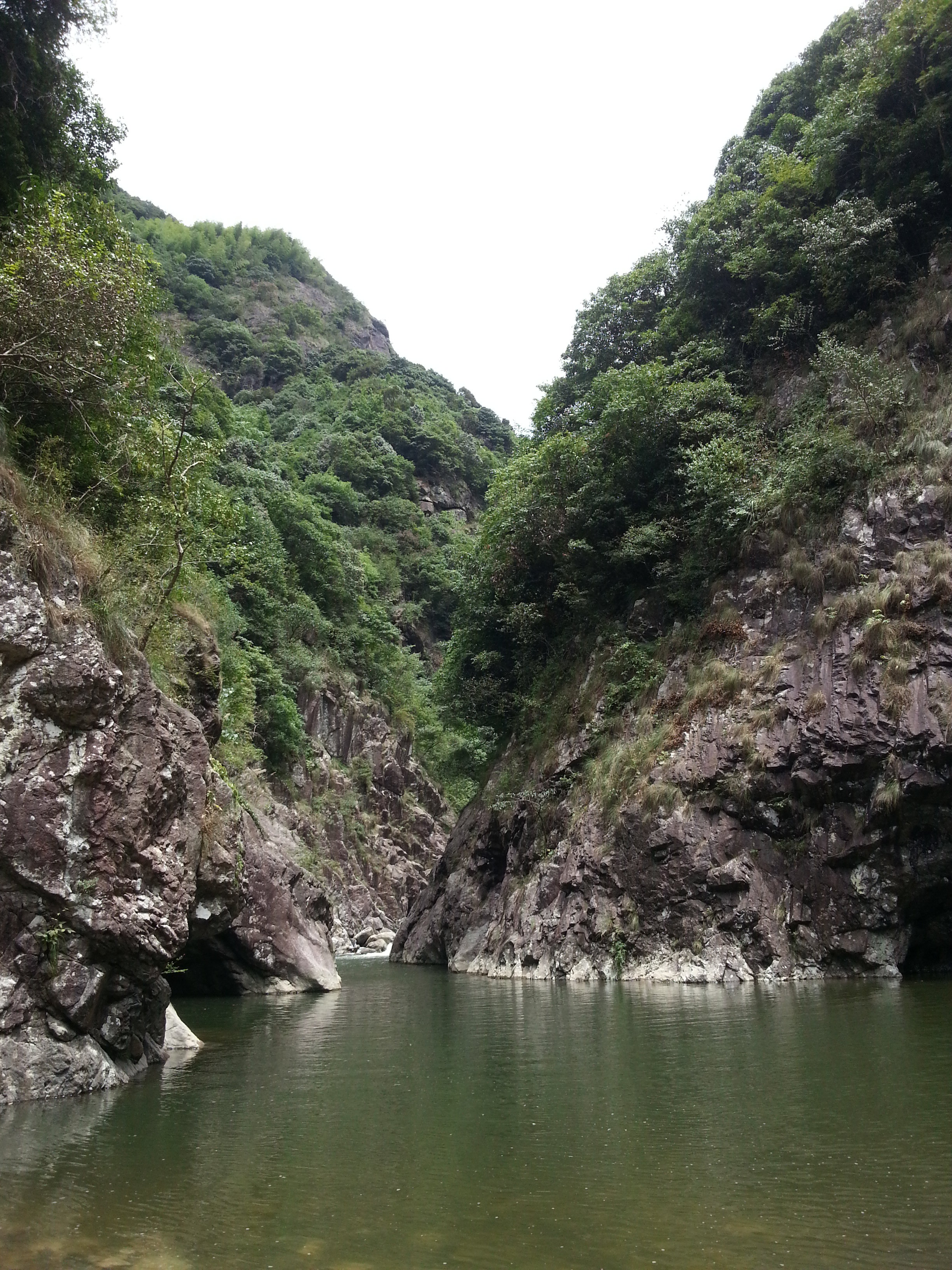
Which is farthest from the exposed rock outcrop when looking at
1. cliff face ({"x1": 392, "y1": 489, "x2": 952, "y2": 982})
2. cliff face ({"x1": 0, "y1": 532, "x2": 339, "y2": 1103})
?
cliff face ({"x1": 0, "y1": 532, "x2": 339, "y2": 1103})

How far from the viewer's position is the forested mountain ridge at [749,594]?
794 inches

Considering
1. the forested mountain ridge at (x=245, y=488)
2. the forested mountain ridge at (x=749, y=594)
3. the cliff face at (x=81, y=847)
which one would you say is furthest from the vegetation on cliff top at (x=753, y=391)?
the cliff face at (x=81, y=847)

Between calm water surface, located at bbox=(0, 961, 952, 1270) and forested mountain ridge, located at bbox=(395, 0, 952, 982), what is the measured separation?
764 cm

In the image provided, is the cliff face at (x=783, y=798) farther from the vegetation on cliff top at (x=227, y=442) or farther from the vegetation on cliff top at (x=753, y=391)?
the vegetation on cliff top at (x=227, y=442)

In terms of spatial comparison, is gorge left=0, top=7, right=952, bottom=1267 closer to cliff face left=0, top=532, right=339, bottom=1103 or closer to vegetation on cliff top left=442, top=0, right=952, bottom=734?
cliff face left=0, top=532, right=339, bottom=1103

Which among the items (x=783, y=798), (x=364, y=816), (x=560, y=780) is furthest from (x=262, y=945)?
(x=364, y=816)

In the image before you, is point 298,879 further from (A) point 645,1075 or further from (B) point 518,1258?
(B) point 518,1258

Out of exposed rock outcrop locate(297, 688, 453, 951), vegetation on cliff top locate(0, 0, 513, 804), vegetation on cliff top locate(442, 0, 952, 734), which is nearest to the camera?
vegetation on cliff top locate(0, 0, 513, 804)

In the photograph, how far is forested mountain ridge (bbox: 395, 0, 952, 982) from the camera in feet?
66.2

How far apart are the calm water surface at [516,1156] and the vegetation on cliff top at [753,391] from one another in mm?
16410

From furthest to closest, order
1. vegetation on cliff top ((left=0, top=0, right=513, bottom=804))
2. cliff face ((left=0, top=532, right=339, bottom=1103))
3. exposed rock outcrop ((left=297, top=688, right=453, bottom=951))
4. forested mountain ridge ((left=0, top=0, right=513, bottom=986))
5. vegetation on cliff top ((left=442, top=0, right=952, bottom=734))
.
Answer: exposed rock outcrop ((left=297, top=688, right=453, bottom=951)) → vegetation on cliff top ((left=442, top=0, right=952, bottom=734)) → vegetation on cliff top ((left=0, top=0, right=513, bottom=804)) → forested mountain ridge ((left=0, top=0, right=513, bottom=986)) → cliff face ((left=0, top=532, right=339, bottom=1103))

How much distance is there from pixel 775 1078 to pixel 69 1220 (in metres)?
6.80

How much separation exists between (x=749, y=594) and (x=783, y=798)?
6541 mm

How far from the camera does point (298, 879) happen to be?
25.8 metres
